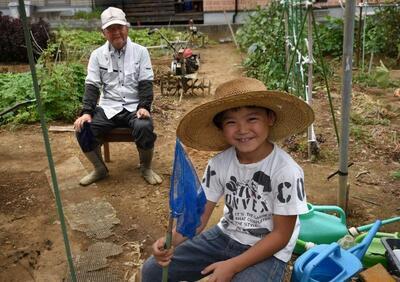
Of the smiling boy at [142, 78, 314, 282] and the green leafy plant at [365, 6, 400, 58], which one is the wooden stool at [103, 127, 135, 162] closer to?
the smiling boy at [142, 78, 314, 282]

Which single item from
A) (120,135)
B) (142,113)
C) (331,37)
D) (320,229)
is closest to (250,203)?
(320,229)

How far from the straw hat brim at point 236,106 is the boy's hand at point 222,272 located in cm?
59

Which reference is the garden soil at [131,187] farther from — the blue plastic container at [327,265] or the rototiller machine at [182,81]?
the blue plastic container at [327,265]

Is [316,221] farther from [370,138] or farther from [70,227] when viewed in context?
[370,138]

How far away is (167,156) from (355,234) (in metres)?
2.47

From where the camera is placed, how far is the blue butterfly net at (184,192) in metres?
1.48

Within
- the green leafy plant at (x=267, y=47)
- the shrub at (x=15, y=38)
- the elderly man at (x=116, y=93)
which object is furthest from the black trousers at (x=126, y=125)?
the shrub at (x=15, y=38)

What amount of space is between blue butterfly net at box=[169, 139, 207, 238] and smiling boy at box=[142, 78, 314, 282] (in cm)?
20

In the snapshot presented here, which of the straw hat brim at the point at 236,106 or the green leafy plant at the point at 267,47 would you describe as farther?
the green leafy plant at the point at 267,47

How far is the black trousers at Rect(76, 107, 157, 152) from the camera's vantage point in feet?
12.1

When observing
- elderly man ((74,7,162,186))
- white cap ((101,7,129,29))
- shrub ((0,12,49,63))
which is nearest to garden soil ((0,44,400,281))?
elderly man ((74,7,162,186))

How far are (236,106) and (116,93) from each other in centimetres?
235

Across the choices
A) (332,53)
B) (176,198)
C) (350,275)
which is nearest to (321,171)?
(350,275)

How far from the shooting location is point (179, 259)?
1966 millimetres
